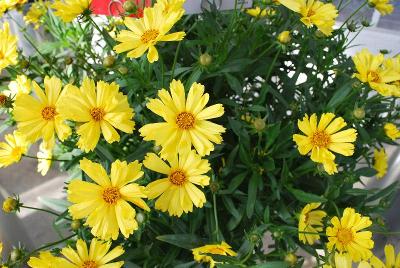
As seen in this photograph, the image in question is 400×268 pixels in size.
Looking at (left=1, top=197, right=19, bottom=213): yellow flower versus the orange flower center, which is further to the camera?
(left=1, top=197, right=19, bottom=213): yellow flower

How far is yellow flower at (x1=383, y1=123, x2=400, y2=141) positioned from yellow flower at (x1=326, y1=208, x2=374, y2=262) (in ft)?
0.72

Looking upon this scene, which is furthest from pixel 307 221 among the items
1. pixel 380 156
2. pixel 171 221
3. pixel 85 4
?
pixel 85 4

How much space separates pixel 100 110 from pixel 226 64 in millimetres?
229

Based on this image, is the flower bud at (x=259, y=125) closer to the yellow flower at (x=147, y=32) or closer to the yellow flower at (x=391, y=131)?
the yellow flower at (x=147, y=32)

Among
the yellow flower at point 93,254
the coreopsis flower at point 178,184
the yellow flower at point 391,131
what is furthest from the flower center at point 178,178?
the yellow flower at point 391,131

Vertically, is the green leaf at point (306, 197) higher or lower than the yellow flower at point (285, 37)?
lower

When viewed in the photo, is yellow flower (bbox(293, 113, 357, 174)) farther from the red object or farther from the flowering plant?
the red object

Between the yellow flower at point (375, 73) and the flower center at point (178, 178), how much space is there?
29 cm

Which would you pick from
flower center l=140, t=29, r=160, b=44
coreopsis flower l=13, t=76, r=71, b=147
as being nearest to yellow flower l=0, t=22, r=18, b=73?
coreopsis flower l=13, t=76, r=71, b=147

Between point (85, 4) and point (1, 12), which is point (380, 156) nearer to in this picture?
point (85, 4)

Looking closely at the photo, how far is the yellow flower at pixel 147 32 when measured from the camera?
47cm

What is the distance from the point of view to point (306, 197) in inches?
23.9

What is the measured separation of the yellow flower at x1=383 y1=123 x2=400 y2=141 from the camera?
2.30 feet

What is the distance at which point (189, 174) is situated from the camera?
51 cm
